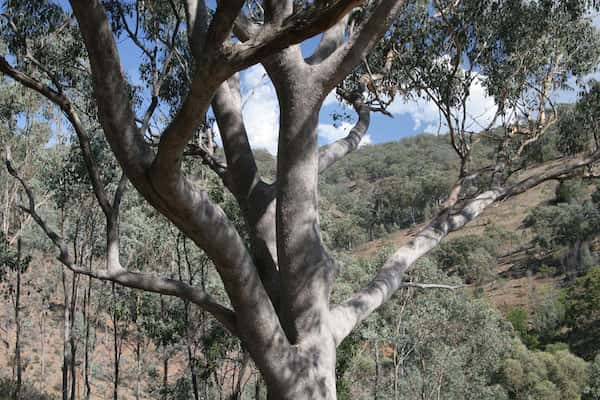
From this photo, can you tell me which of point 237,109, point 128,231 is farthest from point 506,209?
point 237,109

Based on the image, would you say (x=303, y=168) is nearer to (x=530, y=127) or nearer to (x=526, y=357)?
(x=530, y=127)

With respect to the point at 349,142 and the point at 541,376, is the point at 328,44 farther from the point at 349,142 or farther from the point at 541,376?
the point at 541,376

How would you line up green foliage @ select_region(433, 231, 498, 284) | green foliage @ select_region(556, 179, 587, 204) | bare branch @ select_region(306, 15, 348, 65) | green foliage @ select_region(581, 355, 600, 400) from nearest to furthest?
bare branch @ select_region(306, 15, 348, 65), green foliage @ select_region(581, 355, 600, 400), green foliage @ select_region(433, 231, 498, 284), green foliage @ select_region(556, 179, 587, 204)

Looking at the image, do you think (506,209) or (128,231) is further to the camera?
(506,209)

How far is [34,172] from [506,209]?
145 feet

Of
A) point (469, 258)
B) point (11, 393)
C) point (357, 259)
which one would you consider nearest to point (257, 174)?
point (11, 393)

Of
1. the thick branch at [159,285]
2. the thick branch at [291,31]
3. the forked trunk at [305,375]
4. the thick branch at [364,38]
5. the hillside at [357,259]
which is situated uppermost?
the hillside at [357,259]

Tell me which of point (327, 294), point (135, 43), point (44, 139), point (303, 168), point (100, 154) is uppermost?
point (44, 139)

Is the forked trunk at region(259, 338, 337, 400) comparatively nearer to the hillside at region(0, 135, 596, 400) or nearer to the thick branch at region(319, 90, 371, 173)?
the thick branch at region(319, 90, 371, 173)

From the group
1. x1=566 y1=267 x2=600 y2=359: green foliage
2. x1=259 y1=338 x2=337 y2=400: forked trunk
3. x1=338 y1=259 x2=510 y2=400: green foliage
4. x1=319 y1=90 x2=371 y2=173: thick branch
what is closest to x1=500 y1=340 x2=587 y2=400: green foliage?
x1=338 y1=259 x2=510 y2=400: green foliage

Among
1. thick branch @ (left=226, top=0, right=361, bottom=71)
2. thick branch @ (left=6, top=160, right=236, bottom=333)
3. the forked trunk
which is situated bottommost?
the forked trunk

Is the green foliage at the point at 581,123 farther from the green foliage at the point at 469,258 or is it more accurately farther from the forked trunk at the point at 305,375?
the green foliage at the point at 469,258

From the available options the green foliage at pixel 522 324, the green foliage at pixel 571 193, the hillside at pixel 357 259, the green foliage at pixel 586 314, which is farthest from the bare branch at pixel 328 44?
the green foliage at pixel 571 193

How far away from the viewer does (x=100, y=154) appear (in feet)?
28.9
